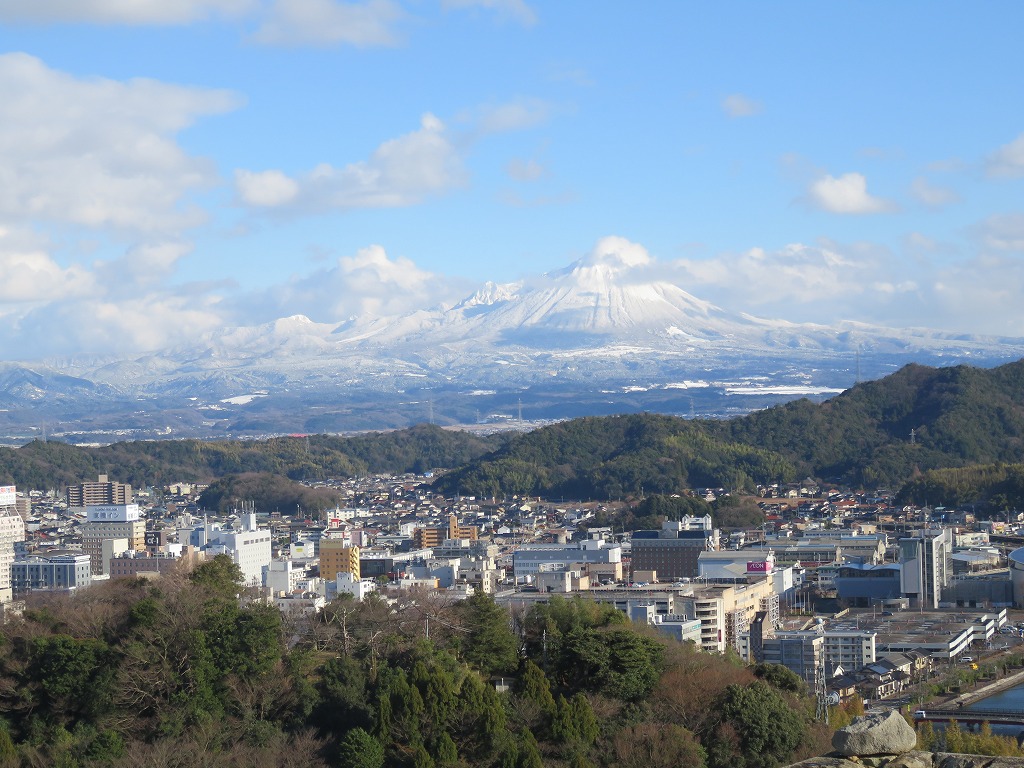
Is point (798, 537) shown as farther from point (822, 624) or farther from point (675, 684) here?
point (675, 684)

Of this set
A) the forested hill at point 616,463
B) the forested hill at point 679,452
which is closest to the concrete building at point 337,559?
the forested hill at point 616,463

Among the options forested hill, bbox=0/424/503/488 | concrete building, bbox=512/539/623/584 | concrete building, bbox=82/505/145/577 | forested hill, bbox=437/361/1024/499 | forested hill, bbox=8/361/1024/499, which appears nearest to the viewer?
concrete building, bbox=512/539/623/584

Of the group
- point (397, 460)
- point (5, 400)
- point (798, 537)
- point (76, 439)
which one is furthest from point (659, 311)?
point (798, 537)

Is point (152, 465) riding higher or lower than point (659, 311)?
lower

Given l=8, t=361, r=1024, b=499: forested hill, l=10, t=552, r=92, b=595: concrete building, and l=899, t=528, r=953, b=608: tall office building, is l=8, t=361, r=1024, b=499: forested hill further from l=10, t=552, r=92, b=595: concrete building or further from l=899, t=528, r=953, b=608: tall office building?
l=10, t=552, r=92, b=595: concrete building

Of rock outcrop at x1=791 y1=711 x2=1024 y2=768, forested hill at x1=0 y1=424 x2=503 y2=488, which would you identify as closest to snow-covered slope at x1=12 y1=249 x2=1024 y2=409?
forested hill at x1=0 y1=424 x2=503 y2=488

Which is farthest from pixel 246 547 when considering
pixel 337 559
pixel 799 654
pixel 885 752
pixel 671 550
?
pixel 885 752
